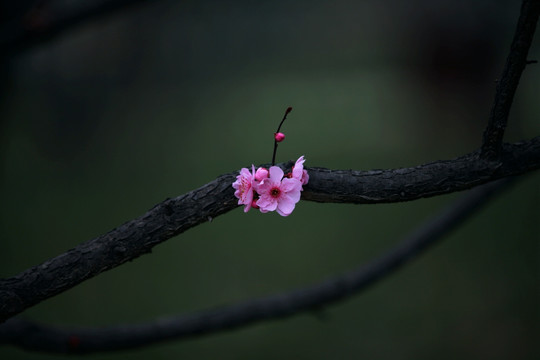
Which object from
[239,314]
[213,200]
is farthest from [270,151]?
[213,200]

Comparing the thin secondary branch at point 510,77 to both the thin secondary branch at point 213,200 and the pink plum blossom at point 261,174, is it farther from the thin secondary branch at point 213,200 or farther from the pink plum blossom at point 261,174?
the pink plum blossom at point 261,174

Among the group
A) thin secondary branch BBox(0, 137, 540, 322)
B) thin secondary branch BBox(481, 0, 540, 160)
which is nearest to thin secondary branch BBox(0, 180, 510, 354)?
thin secondary branch BBox(0, 137, 540, 322)

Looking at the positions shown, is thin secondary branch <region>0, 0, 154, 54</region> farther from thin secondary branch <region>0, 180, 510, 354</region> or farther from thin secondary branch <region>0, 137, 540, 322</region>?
thin secondary branch <region>0, 137, 540, 322</region>

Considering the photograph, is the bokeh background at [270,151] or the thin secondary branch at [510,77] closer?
the thin secondary branch at [510,77]

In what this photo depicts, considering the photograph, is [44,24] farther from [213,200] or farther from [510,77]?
[510,77]

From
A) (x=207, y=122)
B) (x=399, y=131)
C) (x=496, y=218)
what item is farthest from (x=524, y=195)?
(x=207, y=122)

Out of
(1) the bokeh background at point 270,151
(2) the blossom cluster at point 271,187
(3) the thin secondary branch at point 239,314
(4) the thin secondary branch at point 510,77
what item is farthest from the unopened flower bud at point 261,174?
(1) the bokeh background at point 270,151
